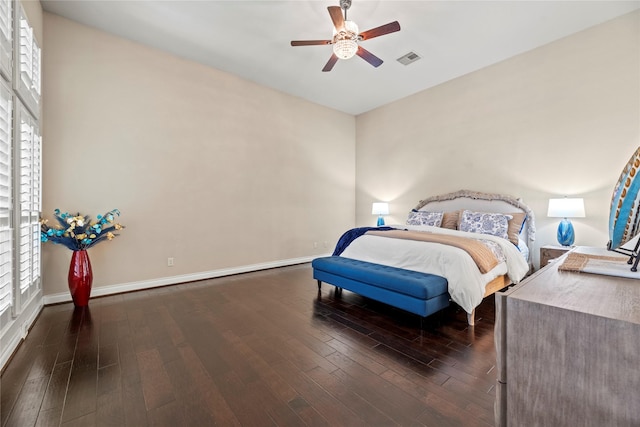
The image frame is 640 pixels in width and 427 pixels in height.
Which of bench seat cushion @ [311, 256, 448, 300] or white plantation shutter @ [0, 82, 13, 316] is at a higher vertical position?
white plantation shutter @ [0, 82, 13, 316]

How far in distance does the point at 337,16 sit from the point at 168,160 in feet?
9.57

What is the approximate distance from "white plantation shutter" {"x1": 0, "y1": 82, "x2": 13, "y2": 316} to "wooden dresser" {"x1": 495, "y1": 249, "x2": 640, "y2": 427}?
2.98 meters

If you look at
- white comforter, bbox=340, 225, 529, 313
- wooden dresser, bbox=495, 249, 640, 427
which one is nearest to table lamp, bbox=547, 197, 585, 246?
white comforter, bbox=340, 225, 529, 313

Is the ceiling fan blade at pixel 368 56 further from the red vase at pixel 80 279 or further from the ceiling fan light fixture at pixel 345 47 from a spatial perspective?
the red vase at pixel 80 279

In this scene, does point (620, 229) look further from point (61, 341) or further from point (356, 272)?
point (61, 341)

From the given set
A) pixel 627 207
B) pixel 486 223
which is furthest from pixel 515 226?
pixel 627 207

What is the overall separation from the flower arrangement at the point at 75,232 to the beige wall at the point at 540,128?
494 cm

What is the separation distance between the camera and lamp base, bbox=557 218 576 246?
3.46 meters

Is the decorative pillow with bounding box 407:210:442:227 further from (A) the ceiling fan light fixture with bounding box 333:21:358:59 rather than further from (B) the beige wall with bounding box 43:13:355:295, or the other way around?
(A) the ceiling fan light fixture with bounding box 333:21:358:59

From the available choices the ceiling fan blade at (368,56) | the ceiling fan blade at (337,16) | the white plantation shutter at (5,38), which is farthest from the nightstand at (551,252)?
the white plantation shutter at (5,38)

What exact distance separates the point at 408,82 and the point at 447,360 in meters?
4.56

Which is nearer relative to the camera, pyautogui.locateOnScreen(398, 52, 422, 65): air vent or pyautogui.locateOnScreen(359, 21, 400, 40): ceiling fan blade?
pyautogui.locateOnScreen(359, 21, 400, 40): ceiling fan blade

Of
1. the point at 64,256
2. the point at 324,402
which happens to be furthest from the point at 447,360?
the point at 64,256

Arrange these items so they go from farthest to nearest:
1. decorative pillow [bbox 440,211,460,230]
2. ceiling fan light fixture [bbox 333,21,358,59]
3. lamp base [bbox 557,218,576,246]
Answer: decorative pillow [bbox 440,211,460,230] < lamp base [bbox 557,218,576,246] < ceiling fan light fixture [bbox 333,21,358,59]
